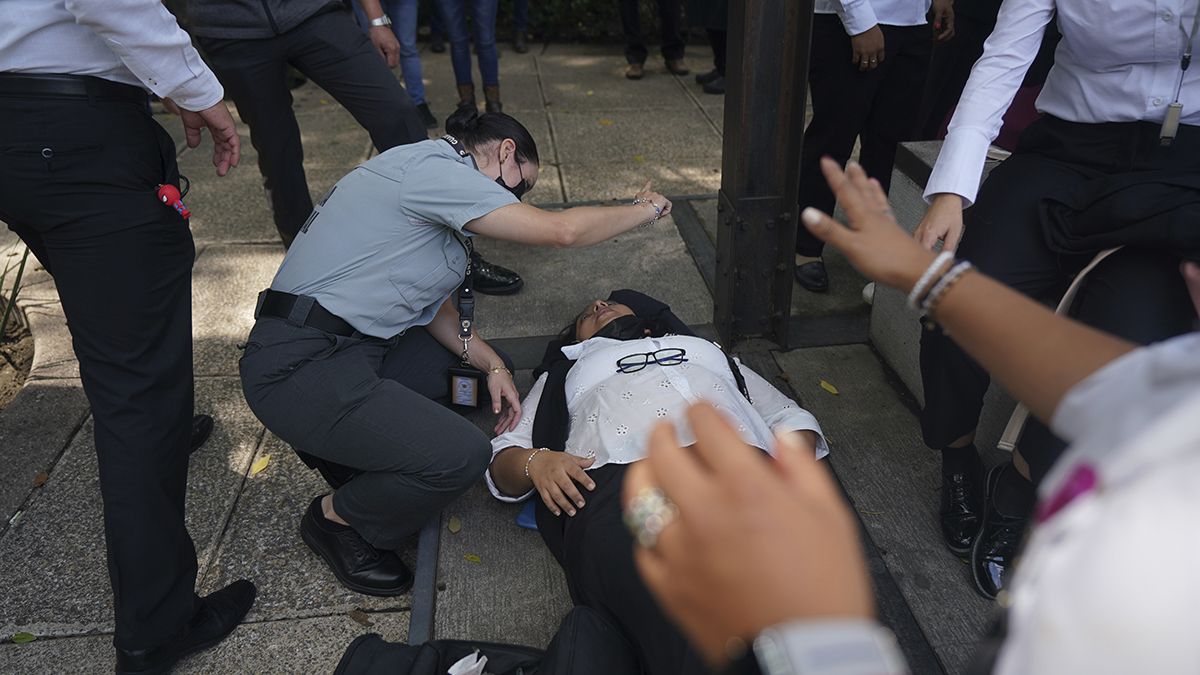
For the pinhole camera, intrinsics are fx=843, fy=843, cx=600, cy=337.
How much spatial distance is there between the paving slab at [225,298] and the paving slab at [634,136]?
2052 millimetres

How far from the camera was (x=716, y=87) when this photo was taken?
6680mm

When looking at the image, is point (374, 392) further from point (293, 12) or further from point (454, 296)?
point (293, 12)

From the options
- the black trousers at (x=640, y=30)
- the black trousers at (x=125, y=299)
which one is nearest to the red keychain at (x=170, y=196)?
the black trousers at (x=125, y=299)

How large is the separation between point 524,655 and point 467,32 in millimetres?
4664

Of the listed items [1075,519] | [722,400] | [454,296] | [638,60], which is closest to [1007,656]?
[1075,519]

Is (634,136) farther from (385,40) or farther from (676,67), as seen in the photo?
(385,40)

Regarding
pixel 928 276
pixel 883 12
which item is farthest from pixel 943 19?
pixel 928 276

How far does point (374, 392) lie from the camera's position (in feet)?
7.64

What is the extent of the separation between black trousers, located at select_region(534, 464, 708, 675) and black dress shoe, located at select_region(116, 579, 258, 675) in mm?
866

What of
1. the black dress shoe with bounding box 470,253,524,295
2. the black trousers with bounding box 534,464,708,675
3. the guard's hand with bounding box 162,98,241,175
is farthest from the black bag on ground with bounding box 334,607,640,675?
the black dress shoe with bounding box 470,253,524,295

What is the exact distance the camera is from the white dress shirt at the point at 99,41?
1.75m

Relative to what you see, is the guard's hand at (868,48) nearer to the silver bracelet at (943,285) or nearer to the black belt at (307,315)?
the black belt at (307,315)

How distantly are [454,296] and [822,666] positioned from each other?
309 cm

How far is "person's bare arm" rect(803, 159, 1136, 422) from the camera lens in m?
1.01
